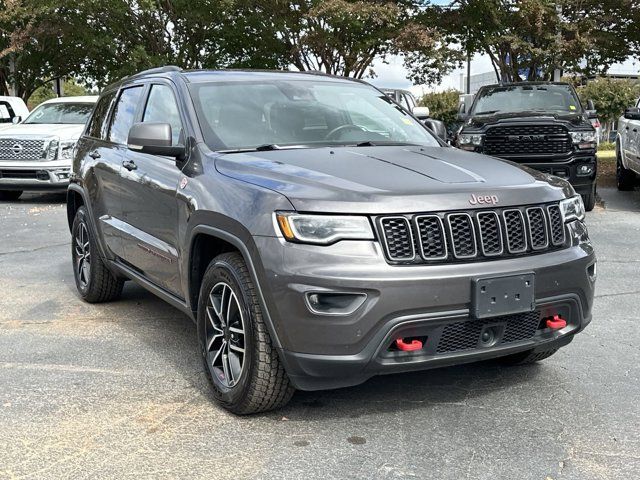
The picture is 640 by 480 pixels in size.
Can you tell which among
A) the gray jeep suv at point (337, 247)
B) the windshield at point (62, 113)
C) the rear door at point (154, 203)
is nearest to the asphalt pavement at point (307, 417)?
the gray jeep suv at point (337, 247)

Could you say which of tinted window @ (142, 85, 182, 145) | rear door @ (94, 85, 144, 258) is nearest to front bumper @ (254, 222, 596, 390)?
tinted window @ (142, 85, 182, 145)

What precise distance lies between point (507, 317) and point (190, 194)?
5.69 ft

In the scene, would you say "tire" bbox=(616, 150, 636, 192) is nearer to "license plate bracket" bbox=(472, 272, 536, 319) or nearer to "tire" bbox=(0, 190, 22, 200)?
"tire" bbox=(0, 190, 22, 200)

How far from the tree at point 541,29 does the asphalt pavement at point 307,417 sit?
13.4 meters

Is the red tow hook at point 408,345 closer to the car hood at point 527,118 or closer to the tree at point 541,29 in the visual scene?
the car hood at point 527,118

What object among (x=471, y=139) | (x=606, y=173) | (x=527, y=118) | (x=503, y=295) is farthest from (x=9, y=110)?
(x=503, y=295)

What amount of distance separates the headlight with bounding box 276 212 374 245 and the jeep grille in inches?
3.1

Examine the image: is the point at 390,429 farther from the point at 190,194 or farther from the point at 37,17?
the point at 37,17

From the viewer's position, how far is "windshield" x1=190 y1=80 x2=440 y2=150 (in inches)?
173

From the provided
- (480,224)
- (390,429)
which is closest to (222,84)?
(480,224)

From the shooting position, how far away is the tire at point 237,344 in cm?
354

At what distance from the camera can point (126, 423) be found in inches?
146

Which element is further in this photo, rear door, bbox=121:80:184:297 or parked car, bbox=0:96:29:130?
parked car, bbox=0:96:29:130

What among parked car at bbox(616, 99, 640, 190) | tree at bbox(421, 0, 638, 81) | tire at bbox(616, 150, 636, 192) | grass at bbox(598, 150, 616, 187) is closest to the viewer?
parked car at bbox(616, 99, 640, 190)
